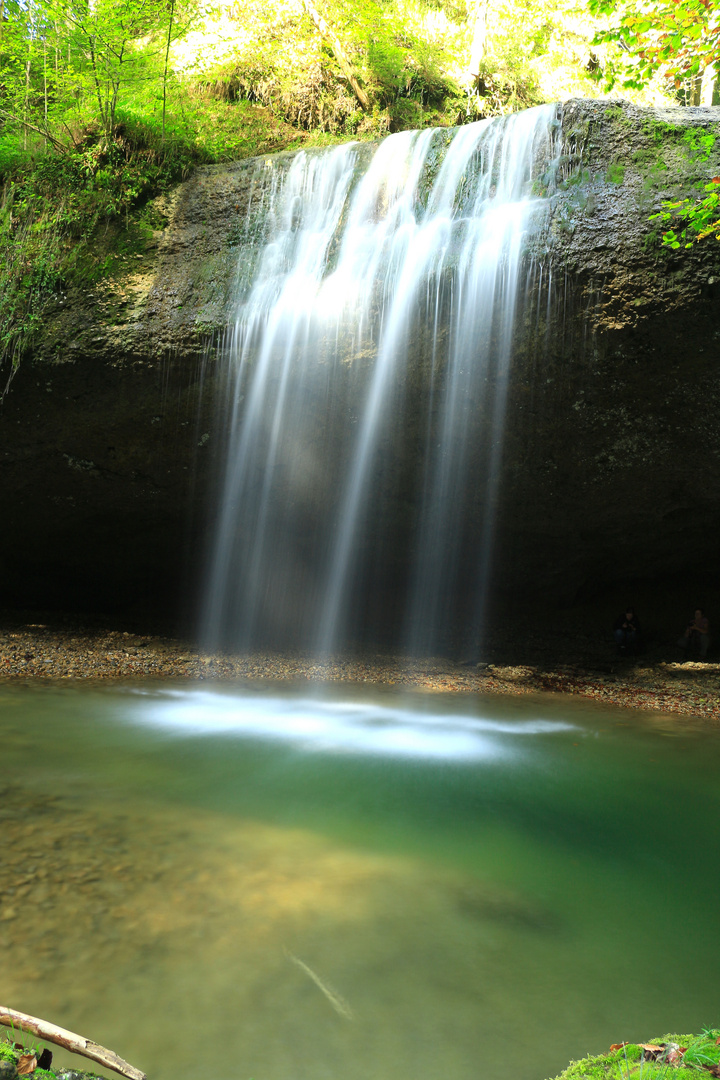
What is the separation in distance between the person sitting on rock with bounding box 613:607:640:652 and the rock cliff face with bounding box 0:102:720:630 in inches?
34.4

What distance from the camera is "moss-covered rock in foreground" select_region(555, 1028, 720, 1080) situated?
5.93ft

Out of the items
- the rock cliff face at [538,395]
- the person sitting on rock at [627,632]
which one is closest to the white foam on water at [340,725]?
the rock cliff face at [538,395]

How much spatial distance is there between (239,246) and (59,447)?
3960 mm

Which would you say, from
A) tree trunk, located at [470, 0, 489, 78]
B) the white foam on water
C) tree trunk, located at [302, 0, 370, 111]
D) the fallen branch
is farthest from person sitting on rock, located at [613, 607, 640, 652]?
the fallen branch

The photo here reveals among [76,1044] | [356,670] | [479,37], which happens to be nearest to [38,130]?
[479,37]

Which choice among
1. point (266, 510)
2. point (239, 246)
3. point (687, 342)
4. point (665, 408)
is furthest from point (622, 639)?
point (239, 246)

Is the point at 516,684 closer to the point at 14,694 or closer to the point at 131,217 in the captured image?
the point at 14,694

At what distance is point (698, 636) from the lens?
11781 millimetres

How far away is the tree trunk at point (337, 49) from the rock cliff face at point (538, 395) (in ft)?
12.4

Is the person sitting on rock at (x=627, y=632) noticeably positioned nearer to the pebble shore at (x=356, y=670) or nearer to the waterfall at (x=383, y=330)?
the pebble shore at (x=356, y=670)

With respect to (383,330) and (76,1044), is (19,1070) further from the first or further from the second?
(383,330)

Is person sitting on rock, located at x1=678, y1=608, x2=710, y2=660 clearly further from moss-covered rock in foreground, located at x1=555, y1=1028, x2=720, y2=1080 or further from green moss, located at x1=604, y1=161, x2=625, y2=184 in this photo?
moss-covered rock in foreground, located at x1=555, y1=1028, x2=720, y2=1080

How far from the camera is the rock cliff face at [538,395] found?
292 inches

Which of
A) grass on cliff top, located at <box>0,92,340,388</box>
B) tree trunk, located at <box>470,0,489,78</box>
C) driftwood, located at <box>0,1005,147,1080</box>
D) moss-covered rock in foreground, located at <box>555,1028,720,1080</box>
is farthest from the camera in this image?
tree trunk, located at <box>470,0,489,78</box>
